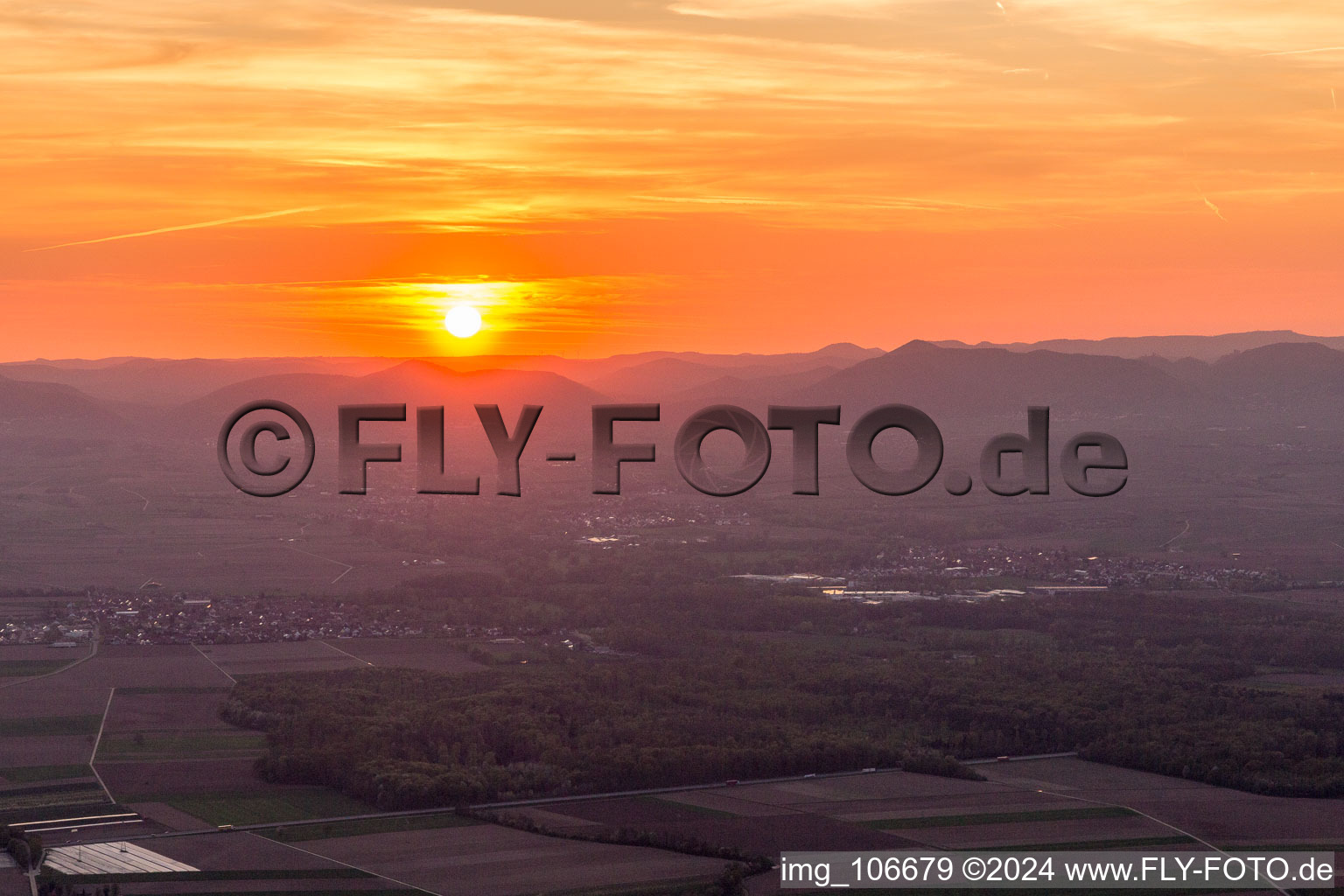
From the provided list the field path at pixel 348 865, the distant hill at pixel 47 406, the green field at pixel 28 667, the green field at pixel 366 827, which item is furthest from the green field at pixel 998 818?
the distant hill at pixel 47 406

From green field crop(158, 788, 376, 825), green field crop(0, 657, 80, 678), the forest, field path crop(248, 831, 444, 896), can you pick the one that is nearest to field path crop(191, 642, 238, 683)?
the forest

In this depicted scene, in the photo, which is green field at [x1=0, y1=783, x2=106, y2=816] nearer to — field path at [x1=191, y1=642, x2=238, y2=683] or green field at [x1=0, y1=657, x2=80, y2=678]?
field path at [x1=191, y1=642, x2=238, y2=683]

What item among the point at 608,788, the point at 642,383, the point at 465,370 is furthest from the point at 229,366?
the point at 608,788

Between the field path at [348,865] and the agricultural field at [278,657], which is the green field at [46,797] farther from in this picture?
the agricultural field at [278,657]

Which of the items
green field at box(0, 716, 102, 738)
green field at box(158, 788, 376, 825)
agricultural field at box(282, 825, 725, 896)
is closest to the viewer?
agricultural field at box(282, 825, 725, 896)

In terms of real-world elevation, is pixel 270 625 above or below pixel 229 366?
below

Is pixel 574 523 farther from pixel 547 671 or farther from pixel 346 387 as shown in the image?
pixel 346 387

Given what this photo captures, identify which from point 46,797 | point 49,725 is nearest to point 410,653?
point 49,725
